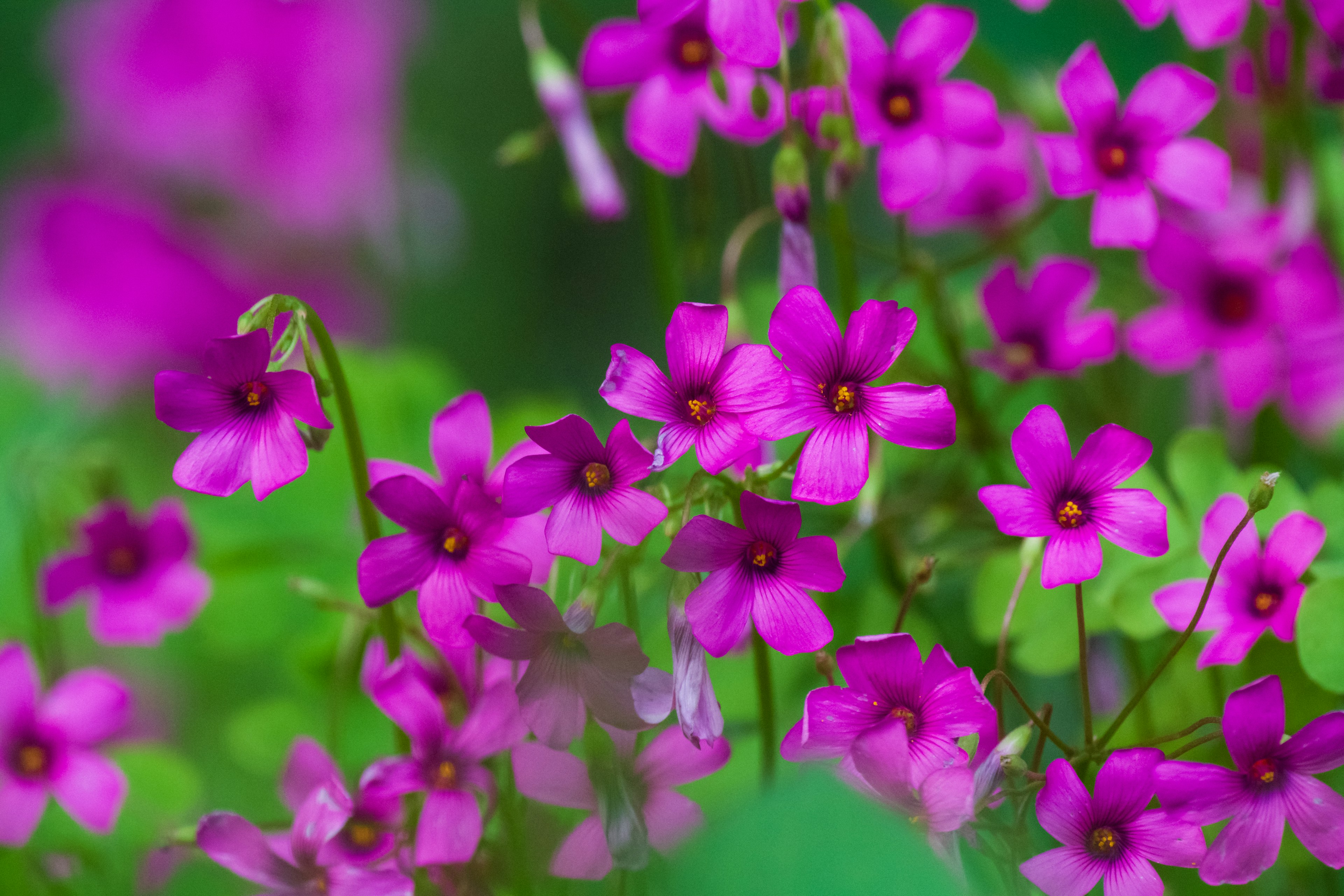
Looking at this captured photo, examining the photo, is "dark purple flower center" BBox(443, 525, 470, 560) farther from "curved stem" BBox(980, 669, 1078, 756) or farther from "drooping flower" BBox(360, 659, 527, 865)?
"curved stem" BBox(980, 669, 1078, 756)

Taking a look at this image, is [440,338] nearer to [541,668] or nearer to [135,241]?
[135,241]

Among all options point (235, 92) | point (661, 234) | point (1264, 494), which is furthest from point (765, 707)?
point (235, 92)

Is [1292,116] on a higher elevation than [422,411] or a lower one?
higher

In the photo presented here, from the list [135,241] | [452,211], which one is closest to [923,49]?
[135,241]

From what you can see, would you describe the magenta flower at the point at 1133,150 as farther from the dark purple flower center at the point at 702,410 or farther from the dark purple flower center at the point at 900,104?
the dark purple flower center at the point at 702,410

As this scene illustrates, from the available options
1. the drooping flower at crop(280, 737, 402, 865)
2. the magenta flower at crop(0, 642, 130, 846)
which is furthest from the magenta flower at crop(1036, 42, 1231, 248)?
the magenta flower at crop(0, 642, 130, 846)

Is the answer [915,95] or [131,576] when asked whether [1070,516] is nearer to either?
[915,95]
